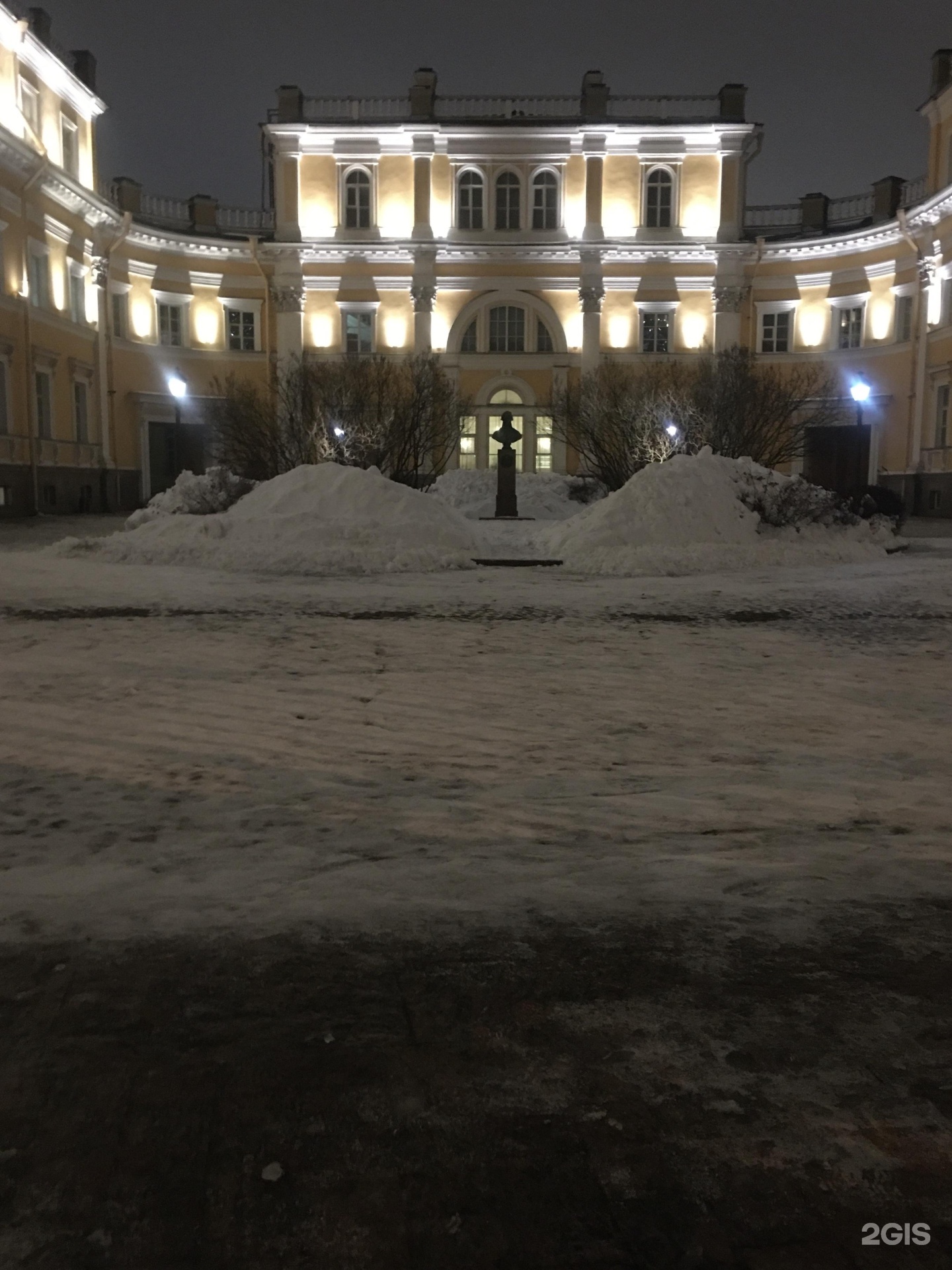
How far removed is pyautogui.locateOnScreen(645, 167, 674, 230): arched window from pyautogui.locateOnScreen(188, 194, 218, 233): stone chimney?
16.8 metres

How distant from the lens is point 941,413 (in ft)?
103

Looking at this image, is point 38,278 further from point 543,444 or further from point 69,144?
point 543,444

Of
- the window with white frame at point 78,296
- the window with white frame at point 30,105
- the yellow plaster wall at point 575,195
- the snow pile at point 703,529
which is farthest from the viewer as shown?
the yellow plaster wall at point 575,195

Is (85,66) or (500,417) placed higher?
(85,66)

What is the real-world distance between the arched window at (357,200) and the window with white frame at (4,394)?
Result: 16.1m

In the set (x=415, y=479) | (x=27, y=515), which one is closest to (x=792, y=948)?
(x=415, y=479)

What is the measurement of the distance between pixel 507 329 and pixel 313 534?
87.3 ft

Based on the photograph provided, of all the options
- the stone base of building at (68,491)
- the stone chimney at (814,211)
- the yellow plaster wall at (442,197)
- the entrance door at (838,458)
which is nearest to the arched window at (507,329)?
the yellow plaster wall at (442,197)

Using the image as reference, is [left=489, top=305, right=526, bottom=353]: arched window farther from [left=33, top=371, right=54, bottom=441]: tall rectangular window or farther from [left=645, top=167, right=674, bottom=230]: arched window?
[left=33, top=371, right=54, bottom=441]: tall rectangular window

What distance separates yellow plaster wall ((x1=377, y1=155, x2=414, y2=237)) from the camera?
3725 centimetres

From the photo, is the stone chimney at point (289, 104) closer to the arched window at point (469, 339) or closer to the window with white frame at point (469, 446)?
the arched window at point (469, 339)

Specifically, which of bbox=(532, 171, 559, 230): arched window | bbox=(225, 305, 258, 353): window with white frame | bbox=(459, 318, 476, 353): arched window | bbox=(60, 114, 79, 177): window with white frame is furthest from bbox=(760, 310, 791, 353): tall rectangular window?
bbox=(60, 114, 79, 177): window with white frame

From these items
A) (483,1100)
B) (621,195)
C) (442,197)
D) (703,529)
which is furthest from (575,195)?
(483,1100)

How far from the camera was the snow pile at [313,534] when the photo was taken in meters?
12.9
